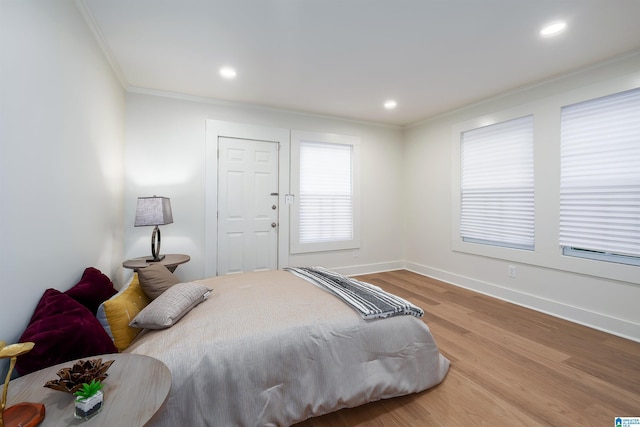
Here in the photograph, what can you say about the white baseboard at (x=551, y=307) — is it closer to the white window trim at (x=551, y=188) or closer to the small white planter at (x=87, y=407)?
the white window trim at (x=551, y=188)

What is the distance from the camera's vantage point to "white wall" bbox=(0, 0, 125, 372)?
1.22 metres

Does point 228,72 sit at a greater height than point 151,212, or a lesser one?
greater

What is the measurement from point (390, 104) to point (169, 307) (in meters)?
3.70

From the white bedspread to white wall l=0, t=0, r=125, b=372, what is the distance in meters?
0.64

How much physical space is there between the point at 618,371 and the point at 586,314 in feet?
3.09

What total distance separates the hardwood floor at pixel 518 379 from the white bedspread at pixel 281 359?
0.11 meters

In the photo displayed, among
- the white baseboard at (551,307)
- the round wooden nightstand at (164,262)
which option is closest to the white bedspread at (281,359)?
the round wooden nightstand at (164,262)

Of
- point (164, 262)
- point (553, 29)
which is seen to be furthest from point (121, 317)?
point (553, 29)

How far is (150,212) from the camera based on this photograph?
2.83 metres

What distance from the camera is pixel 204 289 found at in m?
1.94

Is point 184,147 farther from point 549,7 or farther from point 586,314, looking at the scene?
point 586,314

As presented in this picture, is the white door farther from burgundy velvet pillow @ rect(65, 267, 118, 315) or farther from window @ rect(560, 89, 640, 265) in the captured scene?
window @ rect(560, 89, 640, 265)

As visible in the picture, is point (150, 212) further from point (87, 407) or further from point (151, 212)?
point (87, 407)

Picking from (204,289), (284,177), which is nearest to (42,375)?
A: (204,289)
